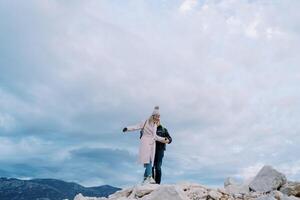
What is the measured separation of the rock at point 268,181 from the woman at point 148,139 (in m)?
3.72

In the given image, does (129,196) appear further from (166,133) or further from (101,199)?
(166,133)

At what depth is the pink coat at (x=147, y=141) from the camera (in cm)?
1853

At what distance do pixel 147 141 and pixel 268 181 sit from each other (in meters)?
4.48

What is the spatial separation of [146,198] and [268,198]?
11.6 ft

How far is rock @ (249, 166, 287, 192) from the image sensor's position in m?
16.5

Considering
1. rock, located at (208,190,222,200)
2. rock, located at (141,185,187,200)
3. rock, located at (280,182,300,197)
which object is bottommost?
rock, located at (141,185,187,200)

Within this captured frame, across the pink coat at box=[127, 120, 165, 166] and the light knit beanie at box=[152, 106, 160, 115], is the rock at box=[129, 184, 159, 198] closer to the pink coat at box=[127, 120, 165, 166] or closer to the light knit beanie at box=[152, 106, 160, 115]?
the pink coat at box=[127, 120, 165, 166]

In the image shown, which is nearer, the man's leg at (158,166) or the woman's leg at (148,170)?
the woman's leg at (148,170)

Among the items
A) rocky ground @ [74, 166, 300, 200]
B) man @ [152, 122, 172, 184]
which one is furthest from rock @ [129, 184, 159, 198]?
man @ [152, 122, 172, 184]

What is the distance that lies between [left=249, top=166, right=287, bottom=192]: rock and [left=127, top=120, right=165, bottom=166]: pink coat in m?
3.75

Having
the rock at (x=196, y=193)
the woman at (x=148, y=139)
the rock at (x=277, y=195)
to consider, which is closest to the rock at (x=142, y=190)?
the rock at (x=196, y=193)

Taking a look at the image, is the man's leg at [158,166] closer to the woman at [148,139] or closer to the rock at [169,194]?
the woman at [148,139]

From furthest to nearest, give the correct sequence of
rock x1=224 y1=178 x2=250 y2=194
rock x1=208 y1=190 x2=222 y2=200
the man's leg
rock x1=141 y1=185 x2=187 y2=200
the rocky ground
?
1. the man's leg
2. rock x1=224 y1=178 x2=250 y2=194
3. the rocky ground
4. rock x1=208 y1=190 x2=222 y2=200
5. rock x1=141 y1=185 x2=187 y2=200

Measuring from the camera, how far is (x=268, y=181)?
1662 cm
